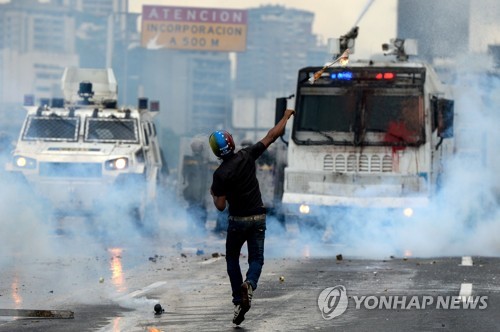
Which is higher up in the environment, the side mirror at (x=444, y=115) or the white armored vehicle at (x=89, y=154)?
the side mirror at (x=444, y=115)

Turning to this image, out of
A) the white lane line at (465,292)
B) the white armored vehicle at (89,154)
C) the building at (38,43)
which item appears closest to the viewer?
the white lane line at (465,292)

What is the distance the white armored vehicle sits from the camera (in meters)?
25.3

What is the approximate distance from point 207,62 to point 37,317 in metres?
123

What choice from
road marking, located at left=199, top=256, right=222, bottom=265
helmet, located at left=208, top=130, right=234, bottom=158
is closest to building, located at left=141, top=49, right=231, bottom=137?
road marking, located at left=199, top=256, right=222, bottom=265

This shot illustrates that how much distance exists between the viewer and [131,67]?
10831 centimetres

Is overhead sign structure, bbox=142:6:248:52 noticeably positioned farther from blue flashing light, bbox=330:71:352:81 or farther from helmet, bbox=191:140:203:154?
blue flashing light, bbox=330:71:352:81

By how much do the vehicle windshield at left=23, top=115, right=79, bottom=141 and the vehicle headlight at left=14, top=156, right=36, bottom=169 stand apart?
1.19m

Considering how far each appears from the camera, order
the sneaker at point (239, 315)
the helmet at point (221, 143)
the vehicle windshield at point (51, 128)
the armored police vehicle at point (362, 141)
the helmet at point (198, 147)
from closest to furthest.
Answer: the sneaker at point (239, 315), the helmet at point (221, 143), the armored police vehicle at point (362, 141), the vehicle windshield at point (51, 128), the helmet at point (198, 147)

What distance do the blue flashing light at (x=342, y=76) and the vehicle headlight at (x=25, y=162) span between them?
580 centimetres

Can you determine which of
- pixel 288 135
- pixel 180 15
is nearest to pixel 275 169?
pixel 288 135

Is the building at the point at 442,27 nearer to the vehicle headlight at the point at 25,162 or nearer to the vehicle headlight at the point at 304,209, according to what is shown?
the vehicle headlight at the point at 304,209

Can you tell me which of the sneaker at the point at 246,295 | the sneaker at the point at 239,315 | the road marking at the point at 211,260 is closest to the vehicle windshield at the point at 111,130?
the road marking at the point at 211,260

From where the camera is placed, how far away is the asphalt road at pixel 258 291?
1216cm

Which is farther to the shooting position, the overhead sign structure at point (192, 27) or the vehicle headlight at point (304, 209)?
the overhead sign structure at point (192, 27)
